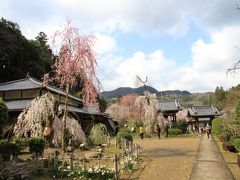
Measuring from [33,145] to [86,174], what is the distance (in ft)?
13.7

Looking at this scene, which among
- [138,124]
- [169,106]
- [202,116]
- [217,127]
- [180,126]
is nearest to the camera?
[217,127]

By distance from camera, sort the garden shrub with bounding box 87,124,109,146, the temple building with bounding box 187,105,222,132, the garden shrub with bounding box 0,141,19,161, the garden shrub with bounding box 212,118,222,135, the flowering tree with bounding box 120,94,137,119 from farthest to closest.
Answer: the flowering tree with bounding box 120,94,137,119 < the temple building with bounding box 187,105,222,132 < the garden shrub with bounding box 212,118,222,135 < the garden shrub with bounding box 87,124,109,146 < the garden shrub with bounding box 0,141,19,161

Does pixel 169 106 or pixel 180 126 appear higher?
pixel 169 106

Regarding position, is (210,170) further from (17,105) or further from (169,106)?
(169,106)

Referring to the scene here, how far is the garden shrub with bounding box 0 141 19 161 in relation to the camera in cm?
1711

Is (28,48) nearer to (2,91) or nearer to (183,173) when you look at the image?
(2,91)

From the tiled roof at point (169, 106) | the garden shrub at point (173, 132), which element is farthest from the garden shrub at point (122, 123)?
the garden shrub at point (173, 132)

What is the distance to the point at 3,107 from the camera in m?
19.1

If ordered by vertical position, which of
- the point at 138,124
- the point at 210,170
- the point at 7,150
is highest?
the point at 138,124

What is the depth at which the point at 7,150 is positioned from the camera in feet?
57.1

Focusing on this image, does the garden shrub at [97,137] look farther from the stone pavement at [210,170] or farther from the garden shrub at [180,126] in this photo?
the garden shrub at [180,126]

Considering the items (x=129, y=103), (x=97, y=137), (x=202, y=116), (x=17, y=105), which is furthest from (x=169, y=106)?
(x=17, y=105)

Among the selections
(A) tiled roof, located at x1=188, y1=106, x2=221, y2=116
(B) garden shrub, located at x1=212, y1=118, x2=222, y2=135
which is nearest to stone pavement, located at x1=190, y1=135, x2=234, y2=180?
(B) garden shrub, located at x1=212, y1=118, x2=222, y2=135

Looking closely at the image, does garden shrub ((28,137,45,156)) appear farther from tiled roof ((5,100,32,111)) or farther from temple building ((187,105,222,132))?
temple building ((187,105,222,132))
